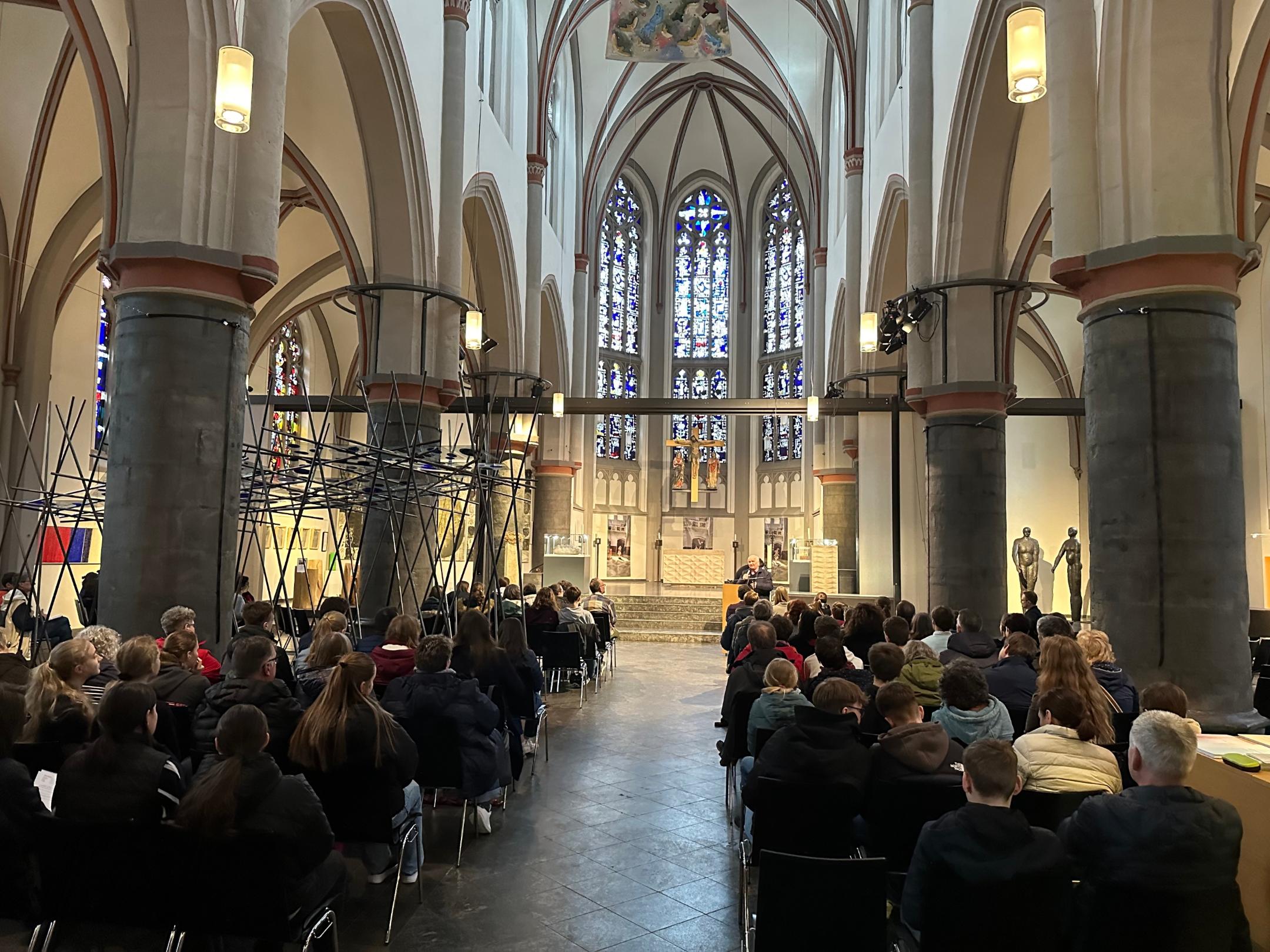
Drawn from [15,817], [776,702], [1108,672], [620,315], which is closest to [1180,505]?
[1108,672]

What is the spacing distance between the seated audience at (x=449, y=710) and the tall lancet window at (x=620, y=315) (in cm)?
2361

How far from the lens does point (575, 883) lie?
4352mm

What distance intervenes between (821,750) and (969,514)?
7.16 meters

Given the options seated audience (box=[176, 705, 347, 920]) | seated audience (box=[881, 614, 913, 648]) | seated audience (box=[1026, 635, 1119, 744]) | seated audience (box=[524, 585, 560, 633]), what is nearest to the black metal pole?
seated audience (box=[524, 585, 560, 633])

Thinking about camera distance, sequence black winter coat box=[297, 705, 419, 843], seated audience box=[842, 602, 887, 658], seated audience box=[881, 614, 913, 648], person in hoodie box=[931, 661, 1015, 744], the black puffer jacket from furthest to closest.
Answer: seated audience box=[842, 602, 887, 658] → seated audience box=[881, 614, 913, 648] → person in hoodie box=[931, 661, 1015, 744] → the black puffer jacket → black winter coat box=[297, 705, 419, 843]

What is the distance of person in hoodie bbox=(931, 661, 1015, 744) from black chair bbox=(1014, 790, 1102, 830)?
63 centimetres

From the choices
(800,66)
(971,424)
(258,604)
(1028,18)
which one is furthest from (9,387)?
(800,66)

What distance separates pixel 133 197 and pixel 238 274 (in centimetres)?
83

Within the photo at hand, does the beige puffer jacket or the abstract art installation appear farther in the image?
the abstract art installation

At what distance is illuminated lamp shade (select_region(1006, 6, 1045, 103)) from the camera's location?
17.6 ft

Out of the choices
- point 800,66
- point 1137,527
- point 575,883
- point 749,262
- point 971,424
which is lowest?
point 575,883

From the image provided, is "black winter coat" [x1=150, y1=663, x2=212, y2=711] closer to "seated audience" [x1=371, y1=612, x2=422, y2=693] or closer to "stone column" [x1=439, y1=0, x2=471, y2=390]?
"seated audience" [x1=371, y1=612, x2=422, y2=693]

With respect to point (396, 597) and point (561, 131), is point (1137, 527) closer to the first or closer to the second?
point (396, 597)

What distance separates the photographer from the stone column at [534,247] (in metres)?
17.9
